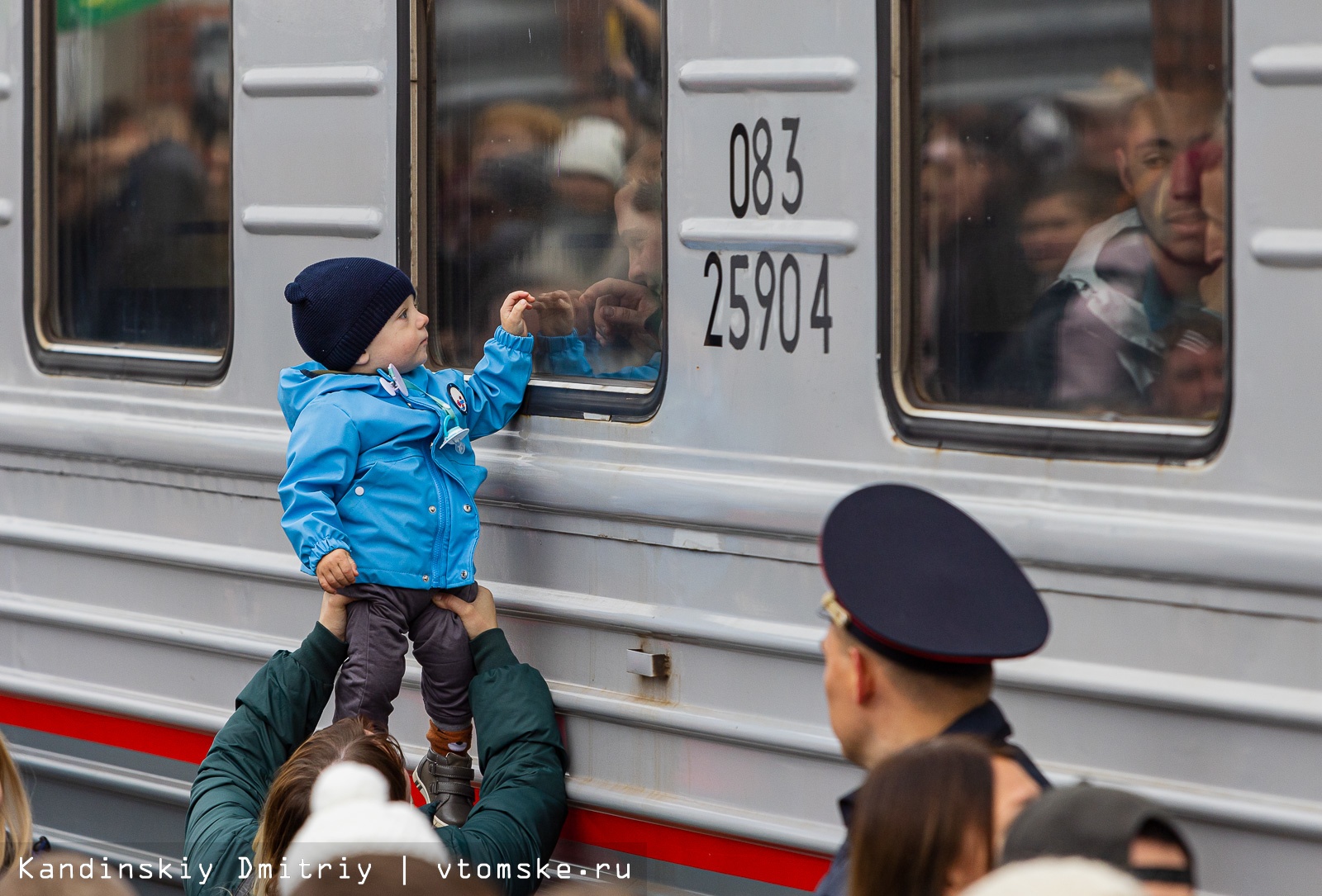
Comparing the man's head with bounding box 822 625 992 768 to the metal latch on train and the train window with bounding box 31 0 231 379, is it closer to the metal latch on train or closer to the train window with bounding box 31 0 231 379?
the metal latch on train

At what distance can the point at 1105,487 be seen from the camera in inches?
91.4

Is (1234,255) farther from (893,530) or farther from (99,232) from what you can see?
(99,232)

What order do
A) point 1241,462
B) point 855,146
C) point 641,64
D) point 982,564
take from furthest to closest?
point 641,64, point 855,146, point 1241,462, point 982,564

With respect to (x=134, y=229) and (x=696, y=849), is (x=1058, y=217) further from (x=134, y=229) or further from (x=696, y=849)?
(x=134, y=229)

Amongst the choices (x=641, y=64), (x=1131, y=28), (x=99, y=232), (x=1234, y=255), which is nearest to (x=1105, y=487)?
(x=1234, y=255)

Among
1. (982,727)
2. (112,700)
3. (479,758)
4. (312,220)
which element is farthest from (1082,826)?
(112,700)

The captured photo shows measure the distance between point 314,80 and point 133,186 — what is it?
2.12 feet

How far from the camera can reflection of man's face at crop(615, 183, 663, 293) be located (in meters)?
2.85

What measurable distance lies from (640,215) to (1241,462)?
1.13 m

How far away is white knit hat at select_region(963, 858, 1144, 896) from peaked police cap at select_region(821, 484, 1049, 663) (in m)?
0.60

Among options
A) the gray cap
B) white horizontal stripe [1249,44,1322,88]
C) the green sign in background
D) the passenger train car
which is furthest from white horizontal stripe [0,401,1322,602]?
the green sign in background

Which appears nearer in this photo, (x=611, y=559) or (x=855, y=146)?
(x=855, y=146)

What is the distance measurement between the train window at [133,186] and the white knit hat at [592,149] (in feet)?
2.90

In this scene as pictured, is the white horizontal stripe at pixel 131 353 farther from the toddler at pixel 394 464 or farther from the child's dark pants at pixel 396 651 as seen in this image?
the child's dark pants at pixel 396 651
